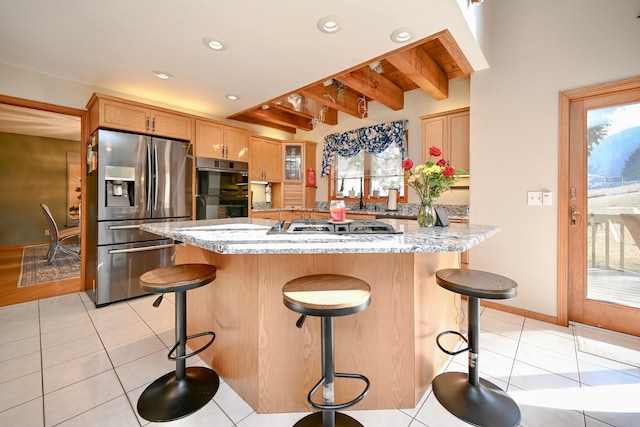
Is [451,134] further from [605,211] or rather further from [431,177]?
[431,177]

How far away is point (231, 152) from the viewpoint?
397cm

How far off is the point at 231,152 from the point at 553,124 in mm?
3764

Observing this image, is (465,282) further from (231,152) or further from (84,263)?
(84,263)

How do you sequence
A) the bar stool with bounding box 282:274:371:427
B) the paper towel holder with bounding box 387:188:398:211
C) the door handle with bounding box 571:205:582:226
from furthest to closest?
1. the paper towel holder with bounding box 387:188:398:211
2. the door handle with bounding box 571:205:582:226
3. the bar stool with bounding box 282:274:371:427

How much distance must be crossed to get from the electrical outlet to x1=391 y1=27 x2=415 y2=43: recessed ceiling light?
1.80 metres

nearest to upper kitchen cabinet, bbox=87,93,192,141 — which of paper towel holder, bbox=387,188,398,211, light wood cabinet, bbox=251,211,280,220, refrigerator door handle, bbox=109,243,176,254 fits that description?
refrigerator door handle, bbox=109,243,176,254

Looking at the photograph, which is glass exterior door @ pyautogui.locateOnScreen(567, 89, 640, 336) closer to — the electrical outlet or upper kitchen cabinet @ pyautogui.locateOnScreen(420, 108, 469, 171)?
the electrical outlet

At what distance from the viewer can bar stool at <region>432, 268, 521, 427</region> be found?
4.25 ft

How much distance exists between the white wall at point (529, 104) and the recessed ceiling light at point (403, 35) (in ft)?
2.75

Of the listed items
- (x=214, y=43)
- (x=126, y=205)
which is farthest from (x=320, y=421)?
(x=126, y=205)

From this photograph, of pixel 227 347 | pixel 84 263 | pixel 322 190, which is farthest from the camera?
pixel 322 190

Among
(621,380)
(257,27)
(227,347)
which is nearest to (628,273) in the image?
(621,380)

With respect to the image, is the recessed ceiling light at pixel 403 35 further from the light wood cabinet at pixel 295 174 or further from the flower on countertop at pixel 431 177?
the light wood cabinet at pixel 295 174

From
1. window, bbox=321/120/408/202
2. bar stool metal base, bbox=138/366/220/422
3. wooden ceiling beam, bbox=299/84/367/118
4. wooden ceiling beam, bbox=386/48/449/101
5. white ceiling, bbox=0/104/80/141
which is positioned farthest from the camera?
white ceiling, bbox=0/104/80/141
